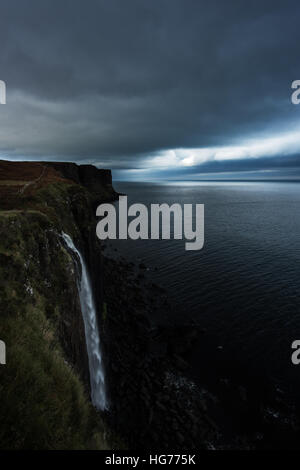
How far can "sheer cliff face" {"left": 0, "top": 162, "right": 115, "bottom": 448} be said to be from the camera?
17.1ft

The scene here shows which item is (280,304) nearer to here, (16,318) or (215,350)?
(215,350)

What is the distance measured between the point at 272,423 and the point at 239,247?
3916 cm

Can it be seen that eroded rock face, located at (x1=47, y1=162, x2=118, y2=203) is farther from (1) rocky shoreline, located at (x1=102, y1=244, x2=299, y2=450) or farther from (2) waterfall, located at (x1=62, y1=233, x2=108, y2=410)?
(2) waterfall, located at (x1=62, y1=233, x2=108, y2=410)

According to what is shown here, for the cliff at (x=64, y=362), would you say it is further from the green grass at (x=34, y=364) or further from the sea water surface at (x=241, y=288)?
the sea water surface at (x=241, y=288)

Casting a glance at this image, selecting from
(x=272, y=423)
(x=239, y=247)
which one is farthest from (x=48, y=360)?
(x=239, y=247)

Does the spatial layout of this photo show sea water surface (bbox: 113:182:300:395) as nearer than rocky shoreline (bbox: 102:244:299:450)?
No

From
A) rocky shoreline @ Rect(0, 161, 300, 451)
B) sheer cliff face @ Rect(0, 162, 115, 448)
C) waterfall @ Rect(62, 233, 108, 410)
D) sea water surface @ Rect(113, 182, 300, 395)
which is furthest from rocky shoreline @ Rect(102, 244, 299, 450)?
sheer cliff face @ Rect(0, 162, 115, 448)

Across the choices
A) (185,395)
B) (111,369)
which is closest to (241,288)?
(185,395)

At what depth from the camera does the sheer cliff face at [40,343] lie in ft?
17.1

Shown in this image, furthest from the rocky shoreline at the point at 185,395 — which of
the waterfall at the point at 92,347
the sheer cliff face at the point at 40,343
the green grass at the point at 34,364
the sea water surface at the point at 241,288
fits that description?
the green grass at the point at 34,364

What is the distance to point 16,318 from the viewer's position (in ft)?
24.5

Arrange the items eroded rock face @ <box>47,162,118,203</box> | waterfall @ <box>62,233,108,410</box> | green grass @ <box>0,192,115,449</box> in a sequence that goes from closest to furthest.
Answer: green grass @ <box>0,192,115,449</box>, waterfall @ <box>62,233,108,410</box>, eroded rock face @ <box>47,162,118,203</box>

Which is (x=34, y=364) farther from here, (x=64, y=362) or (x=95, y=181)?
(x=95, y=181)

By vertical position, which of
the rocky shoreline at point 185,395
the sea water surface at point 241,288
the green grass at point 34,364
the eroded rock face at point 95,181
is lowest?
the rocky shoreline at point 185,395
